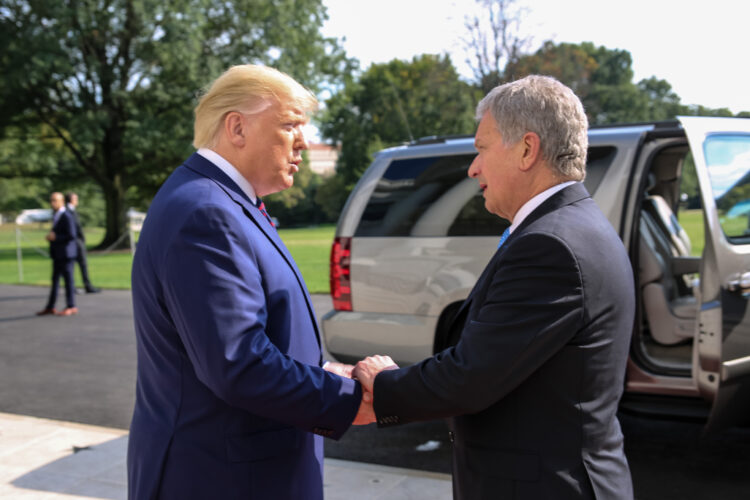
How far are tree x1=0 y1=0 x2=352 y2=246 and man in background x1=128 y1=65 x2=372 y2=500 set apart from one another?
91.7ft

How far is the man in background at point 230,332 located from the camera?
1.76 metres

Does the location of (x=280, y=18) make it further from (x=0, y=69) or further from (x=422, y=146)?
(x=422, y=146)

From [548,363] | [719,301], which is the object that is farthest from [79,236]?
[548,363]

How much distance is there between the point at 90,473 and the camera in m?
4.38

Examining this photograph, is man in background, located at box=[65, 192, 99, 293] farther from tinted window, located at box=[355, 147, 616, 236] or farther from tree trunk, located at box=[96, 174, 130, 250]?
tree trunk, located at box=[96, 174, 130, 250]

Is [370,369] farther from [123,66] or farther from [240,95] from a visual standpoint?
[123,66]

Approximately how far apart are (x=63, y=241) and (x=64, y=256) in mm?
305

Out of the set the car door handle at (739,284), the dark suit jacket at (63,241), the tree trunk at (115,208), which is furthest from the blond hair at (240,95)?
the tree trunk at (115,208)

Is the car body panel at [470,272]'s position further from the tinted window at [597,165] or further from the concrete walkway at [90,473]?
the concrete walkway at [90,473]

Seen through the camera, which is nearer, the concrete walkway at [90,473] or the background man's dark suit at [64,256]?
the concrete walkway at [90,473]

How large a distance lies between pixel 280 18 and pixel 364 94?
34164 millimetres

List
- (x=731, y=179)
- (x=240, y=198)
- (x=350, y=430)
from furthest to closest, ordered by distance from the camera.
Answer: (x=350, y=430)
(x=731, y=179)
(x=240, y=198)

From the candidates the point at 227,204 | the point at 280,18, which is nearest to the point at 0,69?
the point at 280,18

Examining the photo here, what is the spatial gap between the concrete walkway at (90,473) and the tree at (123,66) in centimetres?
2514
